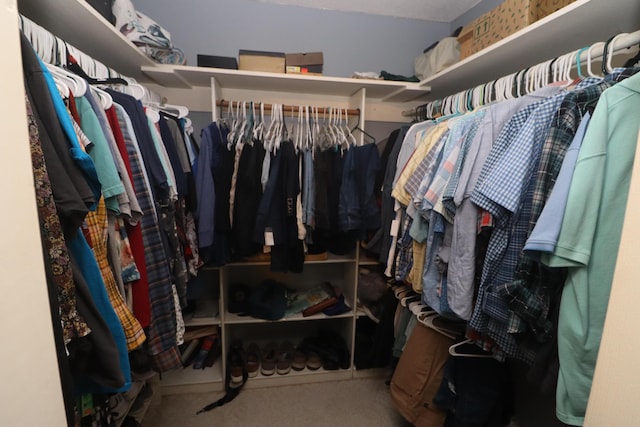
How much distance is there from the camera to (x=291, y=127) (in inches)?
77.4

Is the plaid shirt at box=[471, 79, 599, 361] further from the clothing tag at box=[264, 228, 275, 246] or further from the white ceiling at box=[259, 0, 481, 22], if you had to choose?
the white ceiling at box=[259, 0, 481, 22]

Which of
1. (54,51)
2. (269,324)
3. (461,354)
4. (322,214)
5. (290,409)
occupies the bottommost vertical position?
(290,409)

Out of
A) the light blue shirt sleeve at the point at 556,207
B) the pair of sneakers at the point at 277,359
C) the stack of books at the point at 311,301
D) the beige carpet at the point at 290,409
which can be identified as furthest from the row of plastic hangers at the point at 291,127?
the beige carpet at the point at 290,409

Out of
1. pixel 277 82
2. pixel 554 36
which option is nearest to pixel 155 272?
pixel 277 82

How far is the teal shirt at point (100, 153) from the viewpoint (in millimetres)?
764

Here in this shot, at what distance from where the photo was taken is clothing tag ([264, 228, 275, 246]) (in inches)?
59.2

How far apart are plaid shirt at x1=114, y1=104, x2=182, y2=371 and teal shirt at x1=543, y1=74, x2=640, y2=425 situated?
1133 mm

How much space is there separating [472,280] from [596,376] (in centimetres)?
58

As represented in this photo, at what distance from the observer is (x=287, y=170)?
1561mm

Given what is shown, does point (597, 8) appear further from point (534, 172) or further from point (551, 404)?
point (551, 404)

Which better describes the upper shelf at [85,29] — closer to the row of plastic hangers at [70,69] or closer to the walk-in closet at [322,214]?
the walk-in closet at [322,214]

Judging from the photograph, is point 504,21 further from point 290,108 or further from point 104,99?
point 104,99

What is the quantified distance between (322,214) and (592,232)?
111cm

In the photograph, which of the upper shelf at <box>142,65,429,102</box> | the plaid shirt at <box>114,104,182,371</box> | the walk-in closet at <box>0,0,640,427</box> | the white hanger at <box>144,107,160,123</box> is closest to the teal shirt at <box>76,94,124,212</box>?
the walk-in closet at <box>0,0,640,427</box>
